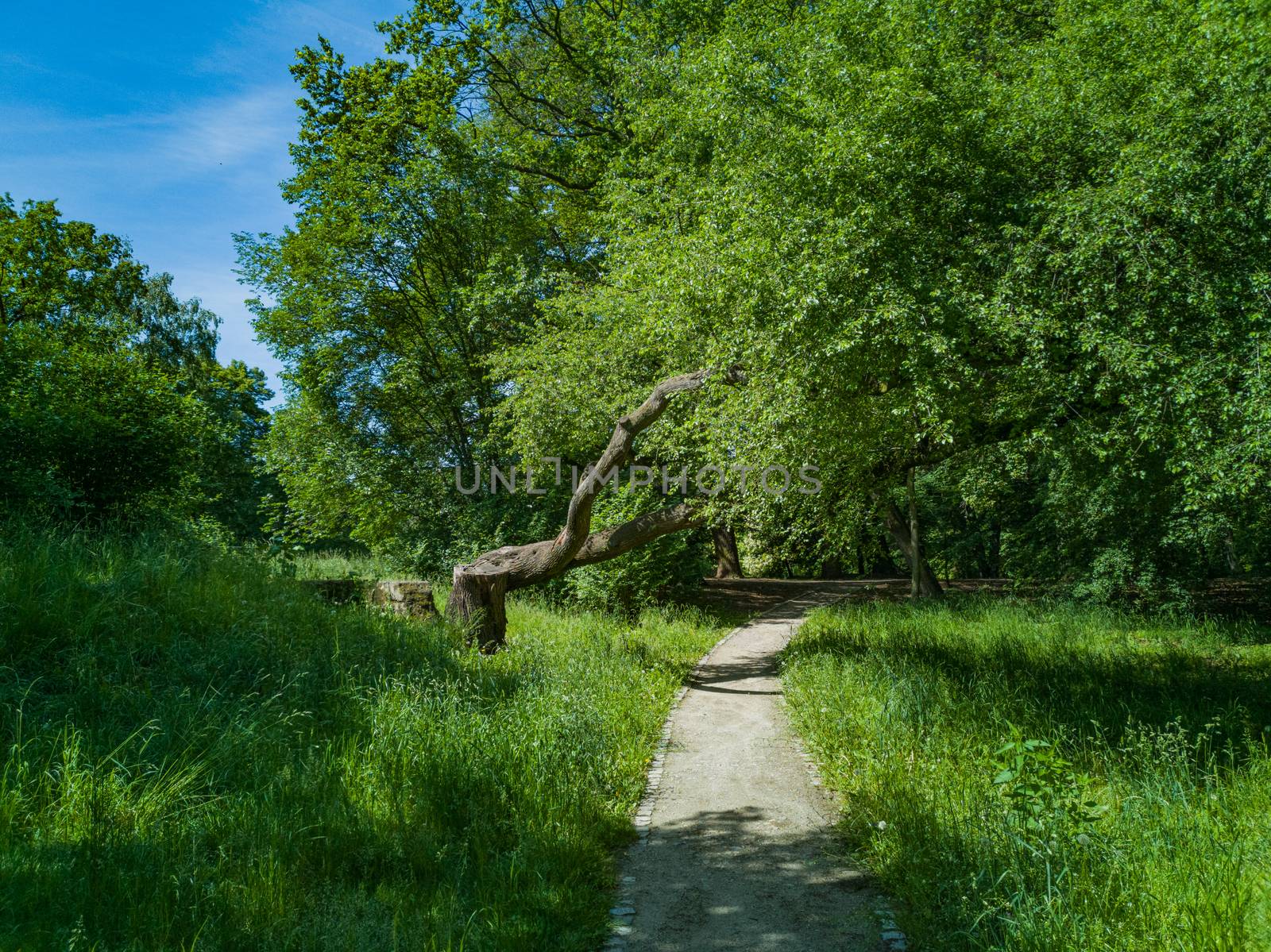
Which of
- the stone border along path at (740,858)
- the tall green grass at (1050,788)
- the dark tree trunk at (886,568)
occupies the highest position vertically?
the tall green grass at (1050,788)

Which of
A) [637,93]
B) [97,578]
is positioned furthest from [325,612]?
[637,93]

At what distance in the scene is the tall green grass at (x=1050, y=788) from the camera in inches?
129

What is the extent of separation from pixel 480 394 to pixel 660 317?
1006cm

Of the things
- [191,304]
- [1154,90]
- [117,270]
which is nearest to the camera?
[1154,90]

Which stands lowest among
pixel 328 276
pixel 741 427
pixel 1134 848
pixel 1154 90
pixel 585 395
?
pixel 1134 848

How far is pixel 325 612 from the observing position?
843 centimetres

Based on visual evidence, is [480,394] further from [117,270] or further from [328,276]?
[117,270]

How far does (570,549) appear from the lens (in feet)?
34.7

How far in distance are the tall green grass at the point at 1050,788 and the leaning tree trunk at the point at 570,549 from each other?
305 centimetres

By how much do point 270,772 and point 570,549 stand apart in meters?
5.92

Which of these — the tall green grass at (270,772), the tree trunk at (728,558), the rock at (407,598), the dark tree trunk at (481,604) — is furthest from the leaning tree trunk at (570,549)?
the tree trunk at (728,558)

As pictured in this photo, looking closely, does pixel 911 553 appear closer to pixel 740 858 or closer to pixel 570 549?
pixel 570 549

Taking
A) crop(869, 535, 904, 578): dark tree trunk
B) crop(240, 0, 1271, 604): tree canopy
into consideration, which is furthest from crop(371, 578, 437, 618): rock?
crop(869, 535, 904, 578): dark tree trunk

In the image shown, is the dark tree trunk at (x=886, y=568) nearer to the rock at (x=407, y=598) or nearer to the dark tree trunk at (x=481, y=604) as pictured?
the dark tree trunk at (x=481, y=604)
